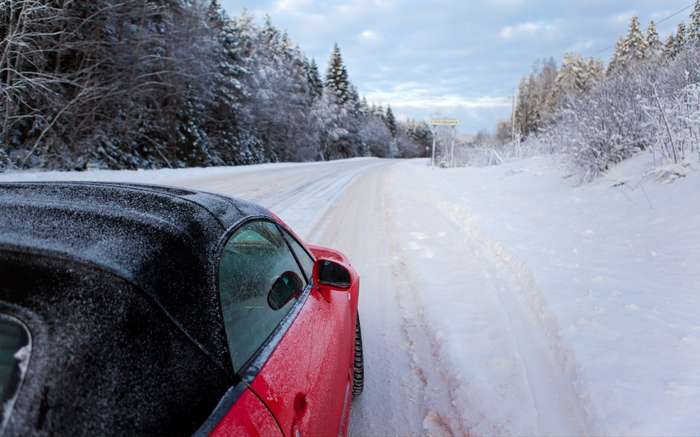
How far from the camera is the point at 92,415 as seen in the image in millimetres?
740

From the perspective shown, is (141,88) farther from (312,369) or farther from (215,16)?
(312,369)

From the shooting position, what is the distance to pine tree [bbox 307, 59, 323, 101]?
2052 inches

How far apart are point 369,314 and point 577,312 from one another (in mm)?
1802

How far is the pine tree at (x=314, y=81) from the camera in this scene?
52.1 meters

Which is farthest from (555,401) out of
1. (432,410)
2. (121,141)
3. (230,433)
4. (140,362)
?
(121,141)

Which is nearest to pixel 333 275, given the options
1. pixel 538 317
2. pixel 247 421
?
pixel 247 421

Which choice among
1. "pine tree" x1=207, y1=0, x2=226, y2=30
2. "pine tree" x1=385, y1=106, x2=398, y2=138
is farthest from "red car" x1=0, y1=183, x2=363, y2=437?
"pine tree" x1=385, y1=106, x2=398, y2=138

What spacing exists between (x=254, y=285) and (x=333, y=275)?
0.57 meters

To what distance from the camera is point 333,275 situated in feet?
6.68

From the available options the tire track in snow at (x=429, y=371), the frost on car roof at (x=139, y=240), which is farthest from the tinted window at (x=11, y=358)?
the tire track in snow at (x=429, y=371)

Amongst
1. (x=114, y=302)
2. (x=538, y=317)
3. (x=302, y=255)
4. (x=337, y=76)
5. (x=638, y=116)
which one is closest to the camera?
(x=114, y=302)

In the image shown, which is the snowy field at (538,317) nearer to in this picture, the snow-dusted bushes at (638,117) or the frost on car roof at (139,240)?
the snow-dusted bushes at (638,117)

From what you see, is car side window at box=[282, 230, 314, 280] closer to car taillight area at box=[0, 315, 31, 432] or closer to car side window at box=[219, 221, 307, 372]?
car side window at box=[219, 221, 307, 372]

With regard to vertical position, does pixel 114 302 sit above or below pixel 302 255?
above
